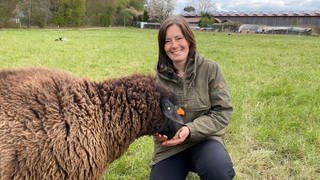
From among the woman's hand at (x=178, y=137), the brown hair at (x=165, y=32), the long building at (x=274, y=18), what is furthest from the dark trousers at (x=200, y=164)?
the long building at (x=274, y=18)

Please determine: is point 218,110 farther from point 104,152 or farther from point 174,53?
point 104,152

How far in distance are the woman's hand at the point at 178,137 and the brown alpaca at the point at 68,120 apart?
0.09 metres

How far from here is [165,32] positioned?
149 inches

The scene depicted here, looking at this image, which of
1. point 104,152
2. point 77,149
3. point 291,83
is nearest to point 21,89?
point 77,149

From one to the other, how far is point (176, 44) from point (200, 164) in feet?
3.86

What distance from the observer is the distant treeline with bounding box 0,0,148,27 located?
4925 cm

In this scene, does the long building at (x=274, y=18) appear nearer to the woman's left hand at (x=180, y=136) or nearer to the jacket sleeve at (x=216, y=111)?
the jacket sleeve at (x=216, y=111)

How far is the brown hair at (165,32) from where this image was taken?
12.3ft

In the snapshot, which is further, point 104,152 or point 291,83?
point 291,83

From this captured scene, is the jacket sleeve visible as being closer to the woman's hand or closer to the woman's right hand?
the woman's hand

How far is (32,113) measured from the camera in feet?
10.0

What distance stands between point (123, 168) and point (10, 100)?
216 centimetres

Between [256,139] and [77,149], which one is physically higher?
[77,149]

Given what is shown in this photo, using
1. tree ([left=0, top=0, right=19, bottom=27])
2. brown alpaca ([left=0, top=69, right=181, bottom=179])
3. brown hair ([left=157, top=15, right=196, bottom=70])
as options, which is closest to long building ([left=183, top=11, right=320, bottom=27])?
tree ([left=0, top=0, right=19, bottom=27])
